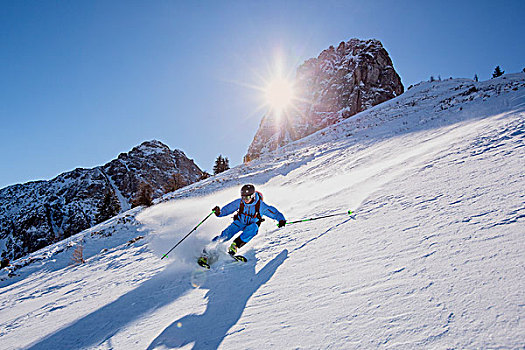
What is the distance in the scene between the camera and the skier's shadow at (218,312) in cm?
244

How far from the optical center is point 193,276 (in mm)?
4039

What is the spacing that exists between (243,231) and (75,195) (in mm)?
113368

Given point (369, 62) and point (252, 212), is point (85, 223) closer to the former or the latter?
point (252, 212)

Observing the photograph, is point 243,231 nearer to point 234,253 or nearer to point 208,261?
point 234,253

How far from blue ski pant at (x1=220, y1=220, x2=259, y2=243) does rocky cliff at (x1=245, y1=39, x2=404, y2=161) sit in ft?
182

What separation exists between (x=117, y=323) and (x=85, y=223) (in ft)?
321

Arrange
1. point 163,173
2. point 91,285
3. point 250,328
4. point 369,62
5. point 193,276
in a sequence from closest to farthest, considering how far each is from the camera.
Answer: point 250,328 → point 193,276 → point 91,285 → point 369,62 → point 163,173

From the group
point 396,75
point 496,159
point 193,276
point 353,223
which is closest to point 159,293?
point 193,276

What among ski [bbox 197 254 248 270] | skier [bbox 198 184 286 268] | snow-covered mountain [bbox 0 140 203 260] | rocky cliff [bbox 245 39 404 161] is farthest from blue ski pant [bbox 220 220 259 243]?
rocky cliff [bbox 245 39 404 161]

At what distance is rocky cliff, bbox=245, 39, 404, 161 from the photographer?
237 feet

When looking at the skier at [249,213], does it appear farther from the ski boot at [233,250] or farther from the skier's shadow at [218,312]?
the skier's shadow at [218,312]

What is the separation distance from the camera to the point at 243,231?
4930 millimetres

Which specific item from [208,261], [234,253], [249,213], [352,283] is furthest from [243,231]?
[352,283]

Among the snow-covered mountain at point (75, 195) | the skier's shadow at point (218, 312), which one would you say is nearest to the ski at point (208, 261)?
the skier's shadow at point (218, 312)
